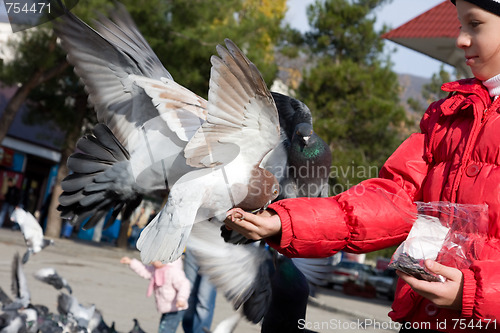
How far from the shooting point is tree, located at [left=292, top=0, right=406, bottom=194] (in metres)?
17.2

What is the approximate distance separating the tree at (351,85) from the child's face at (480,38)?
13256mm

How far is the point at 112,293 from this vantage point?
8727mm

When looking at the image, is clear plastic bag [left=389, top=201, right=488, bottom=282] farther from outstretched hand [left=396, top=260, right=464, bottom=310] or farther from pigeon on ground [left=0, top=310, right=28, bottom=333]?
pigeon on ground [left=0, top=310, right=28, bottom=333]

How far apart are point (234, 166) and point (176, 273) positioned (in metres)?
3.25

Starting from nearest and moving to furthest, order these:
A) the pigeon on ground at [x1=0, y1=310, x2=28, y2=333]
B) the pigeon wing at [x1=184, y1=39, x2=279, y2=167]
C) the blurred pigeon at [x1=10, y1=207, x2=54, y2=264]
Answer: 1. the pigeon wing at [x1=184, y1=39, x2=279, y2=167]
2. the pigeon on ground at [x1=0, y1=310, x2=28, y2=333]
3. the blurred pigeon at [x1=10, y1=207, x2=54, y2=264]

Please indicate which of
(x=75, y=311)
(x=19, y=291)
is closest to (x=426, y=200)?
(x=75, y=311)

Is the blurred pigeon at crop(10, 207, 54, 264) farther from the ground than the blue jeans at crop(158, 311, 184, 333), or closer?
farther from the ground

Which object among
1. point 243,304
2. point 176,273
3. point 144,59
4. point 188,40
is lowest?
point 176,273

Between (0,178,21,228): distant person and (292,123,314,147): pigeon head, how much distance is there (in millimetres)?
18845

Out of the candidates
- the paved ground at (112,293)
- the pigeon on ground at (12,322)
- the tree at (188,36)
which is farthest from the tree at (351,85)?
the pigeon on ground at (12,322)

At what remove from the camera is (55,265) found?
10781 mm

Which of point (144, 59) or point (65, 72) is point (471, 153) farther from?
point (65, 72)

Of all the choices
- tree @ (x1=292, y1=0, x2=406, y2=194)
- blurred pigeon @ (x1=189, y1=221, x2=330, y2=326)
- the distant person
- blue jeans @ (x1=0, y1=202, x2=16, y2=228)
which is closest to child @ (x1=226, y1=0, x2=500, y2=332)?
blurred pigeon @ (x1=189, y1=221, x2=330, y2=326)

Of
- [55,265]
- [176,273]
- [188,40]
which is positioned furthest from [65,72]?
[176,273]
